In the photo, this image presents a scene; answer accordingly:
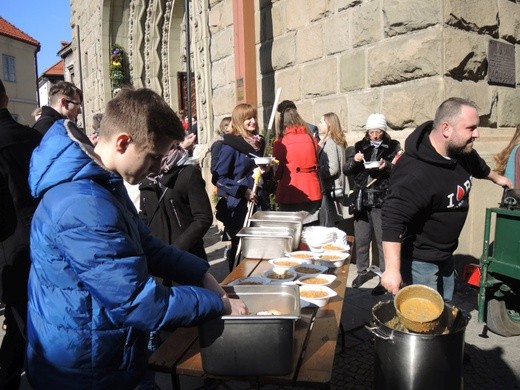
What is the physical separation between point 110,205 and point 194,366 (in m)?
0.79

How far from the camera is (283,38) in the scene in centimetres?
707

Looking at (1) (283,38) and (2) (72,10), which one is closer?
(1) (283,38)

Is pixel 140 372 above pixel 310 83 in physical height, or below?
below

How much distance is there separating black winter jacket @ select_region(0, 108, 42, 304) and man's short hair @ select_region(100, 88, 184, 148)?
5.63ft

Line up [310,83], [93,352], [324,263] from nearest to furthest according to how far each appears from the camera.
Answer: [93,352]
[324,263]
[310,83]

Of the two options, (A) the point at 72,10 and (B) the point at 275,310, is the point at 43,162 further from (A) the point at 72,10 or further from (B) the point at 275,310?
(A) the point at 72,10

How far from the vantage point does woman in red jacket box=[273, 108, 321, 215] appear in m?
5.28

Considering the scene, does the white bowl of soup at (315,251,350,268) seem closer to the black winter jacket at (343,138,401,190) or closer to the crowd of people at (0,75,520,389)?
the crowd of people at (0,75,520,389)

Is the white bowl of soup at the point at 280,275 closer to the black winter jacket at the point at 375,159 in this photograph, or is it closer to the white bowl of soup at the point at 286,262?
the white bowl of soup at the point at 286,262

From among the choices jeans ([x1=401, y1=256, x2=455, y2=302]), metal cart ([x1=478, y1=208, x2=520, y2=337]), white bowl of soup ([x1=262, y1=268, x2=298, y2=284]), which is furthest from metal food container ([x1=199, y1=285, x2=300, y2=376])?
metal cart ([x1=478, y1=208, x2=520, y2=337])

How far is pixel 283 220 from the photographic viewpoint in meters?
3.72

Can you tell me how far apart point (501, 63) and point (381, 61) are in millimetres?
1492

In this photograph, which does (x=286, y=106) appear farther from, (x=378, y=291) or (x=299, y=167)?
(x=378, y=291)

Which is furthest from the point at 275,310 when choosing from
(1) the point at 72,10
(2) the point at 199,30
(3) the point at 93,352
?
(1) the point at 72,10
